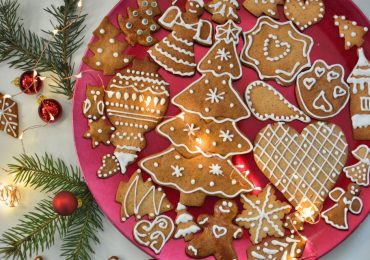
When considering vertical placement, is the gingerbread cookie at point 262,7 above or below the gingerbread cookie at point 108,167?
above

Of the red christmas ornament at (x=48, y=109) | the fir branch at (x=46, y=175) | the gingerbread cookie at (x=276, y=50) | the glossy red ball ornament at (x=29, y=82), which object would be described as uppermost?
the gingerbread cookie at (x=276, y=50)

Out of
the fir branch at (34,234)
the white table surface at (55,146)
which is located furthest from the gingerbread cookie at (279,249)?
the fir branch at (34,234)

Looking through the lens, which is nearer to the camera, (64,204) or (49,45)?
(64,204)

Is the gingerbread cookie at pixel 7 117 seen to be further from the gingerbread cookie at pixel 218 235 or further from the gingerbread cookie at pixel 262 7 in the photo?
the gingerbread cookie at pixel 262 7

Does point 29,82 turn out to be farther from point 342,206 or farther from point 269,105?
point 342,206

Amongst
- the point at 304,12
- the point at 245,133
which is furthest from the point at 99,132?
the point at 304,12

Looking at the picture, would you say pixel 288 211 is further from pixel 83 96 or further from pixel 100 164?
pixel 83 96

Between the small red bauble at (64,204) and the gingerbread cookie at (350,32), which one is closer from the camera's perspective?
the small red bauble at (64,204)
